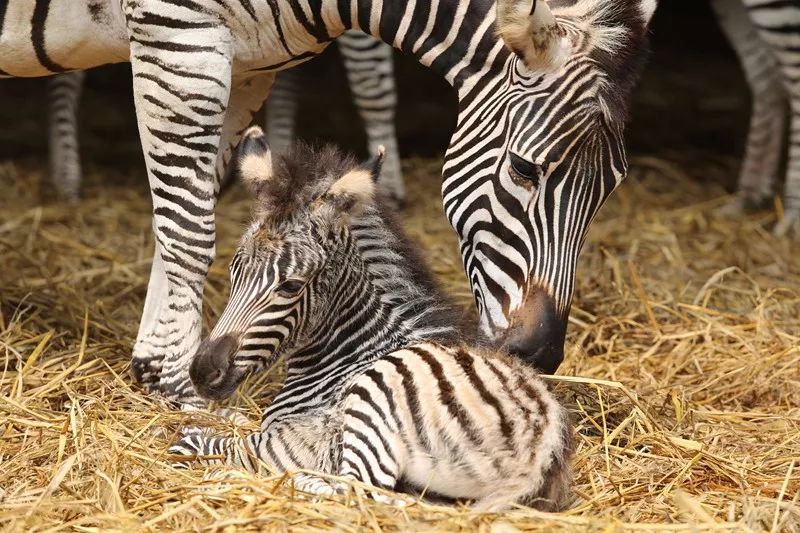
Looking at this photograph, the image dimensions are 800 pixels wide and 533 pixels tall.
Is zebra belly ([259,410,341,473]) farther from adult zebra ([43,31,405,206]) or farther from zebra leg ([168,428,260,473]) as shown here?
adult zebra ([43,31,405,206])

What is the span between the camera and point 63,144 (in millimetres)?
8883

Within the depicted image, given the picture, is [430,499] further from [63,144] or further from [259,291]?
[63,144]

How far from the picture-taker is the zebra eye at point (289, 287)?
13.0ft

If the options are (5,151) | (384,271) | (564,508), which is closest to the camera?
(564,508)

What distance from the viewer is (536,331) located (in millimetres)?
3920

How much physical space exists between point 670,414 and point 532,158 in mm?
1548

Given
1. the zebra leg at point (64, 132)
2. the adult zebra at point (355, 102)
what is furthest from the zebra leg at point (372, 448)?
the zebra leg at point (64, 132)

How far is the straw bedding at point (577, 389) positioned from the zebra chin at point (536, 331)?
0.38 m

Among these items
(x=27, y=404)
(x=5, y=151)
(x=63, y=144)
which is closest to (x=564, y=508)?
(x=27, y=404)

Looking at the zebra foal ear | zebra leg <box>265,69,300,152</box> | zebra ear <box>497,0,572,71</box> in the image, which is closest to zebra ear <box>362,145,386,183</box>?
the zebra foal ear

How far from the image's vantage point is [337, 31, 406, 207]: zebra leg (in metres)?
8.04

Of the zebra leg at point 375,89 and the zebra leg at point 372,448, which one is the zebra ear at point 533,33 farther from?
the zebra leg at point 375,89

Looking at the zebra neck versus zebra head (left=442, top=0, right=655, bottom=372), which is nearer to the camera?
zebra head (left=442, top=0, right=655, bottom=372)

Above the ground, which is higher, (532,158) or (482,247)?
(532,158)
